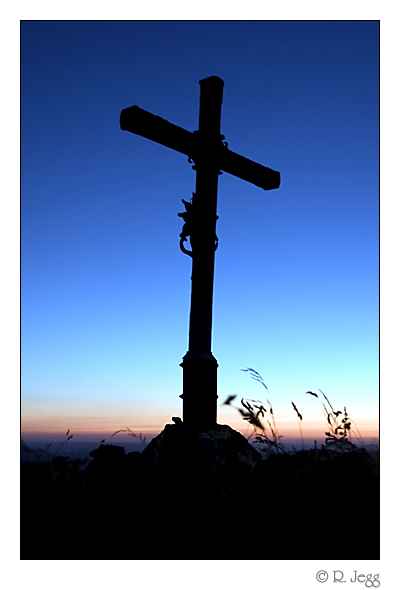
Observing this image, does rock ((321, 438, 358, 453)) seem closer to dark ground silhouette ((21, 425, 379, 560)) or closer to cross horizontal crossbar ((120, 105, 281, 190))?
dark ground silhouette ((21, 425, 379, 560))

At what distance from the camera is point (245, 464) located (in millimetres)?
6012

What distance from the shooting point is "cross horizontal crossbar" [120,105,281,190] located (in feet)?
21.5

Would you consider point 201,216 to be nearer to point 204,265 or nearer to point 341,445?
point 204,265

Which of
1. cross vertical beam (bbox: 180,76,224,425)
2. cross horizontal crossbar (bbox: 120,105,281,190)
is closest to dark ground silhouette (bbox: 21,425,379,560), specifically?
cross vertical beam (bbox: 180,76,224,425)

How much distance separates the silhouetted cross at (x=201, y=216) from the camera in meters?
6.50

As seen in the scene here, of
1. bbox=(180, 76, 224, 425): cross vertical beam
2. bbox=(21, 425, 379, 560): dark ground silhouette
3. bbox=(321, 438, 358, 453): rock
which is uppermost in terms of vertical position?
bbox=(180, 76, 224, 425): cross vertical beam

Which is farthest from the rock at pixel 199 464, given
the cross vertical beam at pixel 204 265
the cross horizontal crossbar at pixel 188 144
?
the cross horizontal crossbar at pixel 188 144

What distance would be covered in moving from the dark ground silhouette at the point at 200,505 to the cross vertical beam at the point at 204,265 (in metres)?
0.44

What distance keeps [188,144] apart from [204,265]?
1441 millimetres

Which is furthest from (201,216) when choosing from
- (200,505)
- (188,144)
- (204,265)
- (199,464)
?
(200,505)

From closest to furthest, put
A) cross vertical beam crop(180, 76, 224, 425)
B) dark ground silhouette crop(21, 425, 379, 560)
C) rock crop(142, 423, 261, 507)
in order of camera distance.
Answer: dark ground silhouette crop(21, 425, 379, 560) < rock crop(142, 423, 261, 507) < cross vertical beam crop(180, 76, 224, 425)
